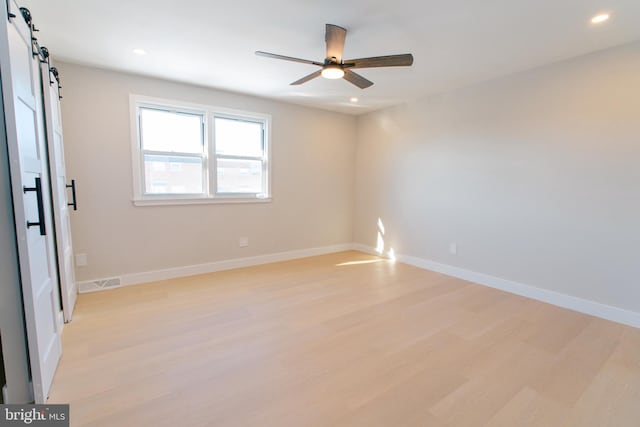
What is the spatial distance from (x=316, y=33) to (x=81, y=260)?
338cm

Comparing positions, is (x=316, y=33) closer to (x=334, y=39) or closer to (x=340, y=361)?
(x=334, y=39)

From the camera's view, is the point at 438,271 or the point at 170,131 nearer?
the point at 170,131

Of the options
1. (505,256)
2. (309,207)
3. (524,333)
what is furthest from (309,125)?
(524,333)

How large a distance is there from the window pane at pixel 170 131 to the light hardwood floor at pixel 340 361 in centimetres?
176

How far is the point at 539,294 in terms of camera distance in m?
3.15

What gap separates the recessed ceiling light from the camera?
2.11m

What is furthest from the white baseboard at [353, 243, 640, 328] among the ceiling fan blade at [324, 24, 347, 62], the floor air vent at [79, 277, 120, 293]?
the floor air vent at [79, 277, 120, 293]

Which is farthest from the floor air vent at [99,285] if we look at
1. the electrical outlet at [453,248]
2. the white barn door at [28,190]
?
the electrical outlet at [453,248]

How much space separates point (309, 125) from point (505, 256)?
337 cm

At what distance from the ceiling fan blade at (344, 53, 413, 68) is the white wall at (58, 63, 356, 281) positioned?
2288mm

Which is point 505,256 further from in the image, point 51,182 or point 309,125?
point 51,182

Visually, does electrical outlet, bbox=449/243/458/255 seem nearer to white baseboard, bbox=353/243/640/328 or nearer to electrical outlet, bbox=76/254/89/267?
white baseboard, bbox=353/243/640/328

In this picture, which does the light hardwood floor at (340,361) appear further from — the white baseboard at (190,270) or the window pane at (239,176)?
the window pane at (239,176)

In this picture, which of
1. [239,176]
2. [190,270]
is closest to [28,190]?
[190,270]
